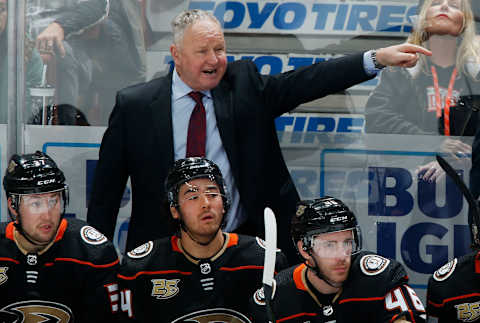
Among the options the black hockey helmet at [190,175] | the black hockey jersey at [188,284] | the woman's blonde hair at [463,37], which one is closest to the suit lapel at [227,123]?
the black hockey helmet at [190,175]

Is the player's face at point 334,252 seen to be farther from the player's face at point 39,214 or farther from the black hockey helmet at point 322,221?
the player's face at point 39,214

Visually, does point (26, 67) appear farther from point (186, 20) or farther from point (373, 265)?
point (373, 265)

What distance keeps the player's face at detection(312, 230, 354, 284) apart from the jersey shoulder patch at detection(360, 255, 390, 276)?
0.24 ft

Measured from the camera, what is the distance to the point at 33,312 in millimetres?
3250

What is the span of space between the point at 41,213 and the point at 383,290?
1.25 meters

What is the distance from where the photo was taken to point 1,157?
4.35 metres

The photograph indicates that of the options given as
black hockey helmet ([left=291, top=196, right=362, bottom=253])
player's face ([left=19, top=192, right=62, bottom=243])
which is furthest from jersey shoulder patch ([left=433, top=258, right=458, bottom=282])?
player's face ([left=19, top=192, right=62, bottom=243])

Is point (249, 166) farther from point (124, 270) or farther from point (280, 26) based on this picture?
point (280, 26)

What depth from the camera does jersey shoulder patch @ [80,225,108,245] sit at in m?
3.32

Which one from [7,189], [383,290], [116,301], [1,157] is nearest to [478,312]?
[383,290]

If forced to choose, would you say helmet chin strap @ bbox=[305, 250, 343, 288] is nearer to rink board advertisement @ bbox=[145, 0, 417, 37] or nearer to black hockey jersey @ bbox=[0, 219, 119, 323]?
black hockey jersey @ bbox=[0, 219, 119, 323]

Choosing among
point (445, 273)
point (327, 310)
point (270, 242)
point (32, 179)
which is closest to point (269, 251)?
point (270, 242)

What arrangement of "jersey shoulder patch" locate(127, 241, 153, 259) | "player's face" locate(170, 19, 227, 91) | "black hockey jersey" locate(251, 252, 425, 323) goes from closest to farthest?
"black hockey jersey" locate(251, 252, 425, 323) → "jersey shoulder patch" locate(127, 241, 153, 259) → "player's face" locate(170, 19, 227, 91)

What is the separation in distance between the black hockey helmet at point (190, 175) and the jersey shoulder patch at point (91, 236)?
1.02 ft
